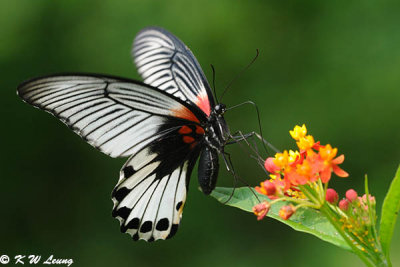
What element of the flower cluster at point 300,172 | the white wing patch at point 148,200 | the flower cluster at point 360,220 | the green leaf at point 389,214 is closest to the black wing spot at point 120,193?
the white wing patch at point 148,200

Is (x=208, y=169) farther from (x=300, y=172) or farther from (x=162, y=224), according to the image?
(x=300, y=172)

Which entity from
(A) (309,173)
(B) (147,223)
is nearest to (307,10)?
(B) (147,223)

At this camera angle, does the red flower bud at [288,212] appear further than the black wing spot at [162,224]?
No

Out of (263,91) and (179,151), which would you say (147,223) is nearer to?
(179,151)

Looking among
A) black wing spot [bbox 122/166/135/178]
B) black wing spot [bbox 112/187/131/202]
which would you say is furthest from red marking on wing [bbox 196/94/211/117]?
black wing spot [bbox 112/187/131/202]

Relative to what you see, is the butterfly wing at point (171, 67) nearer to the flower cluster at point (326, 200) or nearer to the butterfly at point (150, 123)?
the butterfly at point (150, 123)

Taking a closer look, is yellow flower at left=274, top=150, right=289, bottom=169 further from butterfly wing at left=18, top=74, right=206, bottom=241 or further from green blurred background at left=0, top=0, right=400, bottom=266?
green blurred background at left=0, top=0, right=400, bottom=266

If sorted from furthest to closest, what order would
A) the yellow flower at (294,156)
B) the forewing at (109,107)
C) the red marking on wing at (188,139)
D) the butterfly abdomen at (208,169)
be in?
1. the red marking on wing at (188,139)
2. the butterfly abdomen at (208,169)
3. the forewing at (109,107)
4. the yellow flower at (294,156)
